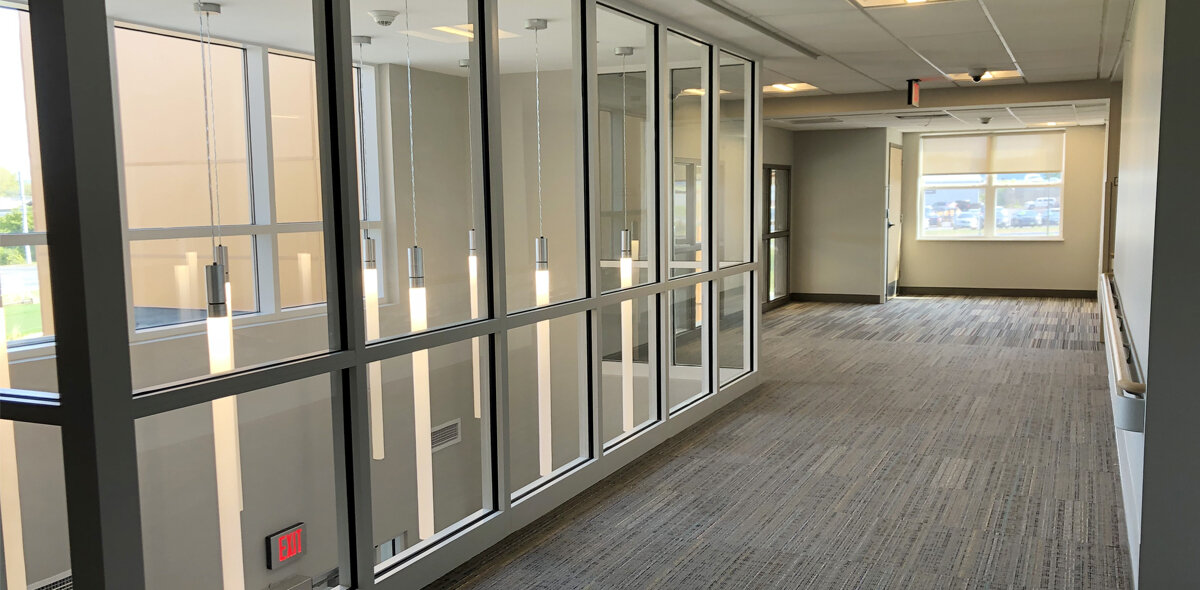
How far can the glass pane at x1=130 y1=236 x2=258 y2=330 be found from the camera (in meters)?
2.47

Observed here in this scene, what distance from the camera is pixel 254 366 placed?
260 centimetres

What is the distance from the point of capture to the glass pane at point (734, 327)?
20.5ft

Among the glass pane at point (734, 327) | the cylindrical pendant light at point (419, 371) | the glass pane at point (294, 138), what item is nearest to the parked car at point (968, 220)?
the glass pane at point (734, 327)

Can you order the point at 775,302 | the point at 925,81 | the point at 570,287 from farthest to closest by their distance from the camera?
the point at 775,302
the point at 925,81
the point at 570,287

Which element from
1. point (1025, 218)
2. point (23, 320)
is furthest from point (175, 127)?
point (1025, 218)

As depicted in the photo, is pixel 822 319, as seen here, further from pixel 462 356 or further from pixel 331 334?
pixel 331 334

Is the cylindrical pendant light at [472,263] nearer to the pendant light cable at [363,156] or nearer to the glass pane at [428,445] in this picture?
the glass pane at [428,445]

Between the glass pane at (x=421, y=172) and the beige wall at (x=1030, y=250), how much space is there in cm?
1127

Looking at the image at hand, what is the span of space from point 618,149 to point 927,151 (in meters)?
10.4

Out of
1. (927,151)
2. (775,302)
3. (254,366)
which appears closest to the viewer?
(254,366)

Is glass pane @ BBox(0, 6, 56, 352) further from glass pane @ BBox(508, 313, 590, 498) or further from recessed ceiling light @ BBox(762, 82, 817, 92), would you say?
recessed ceiling light @ BBox(762, 82, 817, 92)

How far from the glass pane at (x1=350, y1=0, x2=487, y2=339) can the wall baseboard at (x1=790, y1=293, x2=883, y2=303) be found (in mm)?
9893

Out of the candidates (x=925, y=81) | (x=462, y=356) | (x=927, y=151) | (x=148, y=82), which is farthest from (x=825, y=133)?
(x=148, y=82)

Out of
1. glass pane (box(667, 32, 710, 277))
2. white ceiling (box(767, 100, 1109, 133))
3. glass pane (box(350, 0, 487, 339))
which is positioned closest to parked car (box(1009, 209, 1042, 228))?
white ceiling (box(767, 100, 1109, 133))
